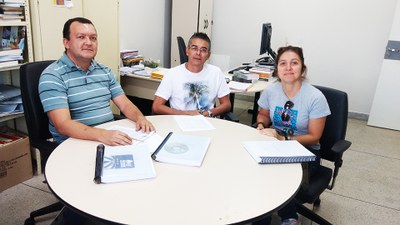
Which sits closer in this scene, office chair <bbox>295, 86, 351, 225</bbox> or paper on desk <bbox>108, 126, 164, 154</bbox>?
paper on desk <bbox>108, 126, 164, 154</bbox>

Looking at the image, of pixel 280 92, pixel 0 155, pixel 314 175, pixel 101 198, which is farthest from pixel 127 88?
pixel 101 198

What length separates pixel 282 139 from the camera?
177 cm

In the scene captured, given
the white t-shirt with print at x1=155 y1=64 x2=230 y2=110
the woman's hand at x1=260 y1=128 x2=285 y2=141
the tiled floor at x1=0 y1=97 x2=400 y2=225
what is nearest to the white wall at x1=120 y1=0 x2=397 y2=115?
the tiled floor at x1=0 y1=97 x2=400 y2=225

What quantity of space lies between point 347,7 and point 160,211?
13.6ft

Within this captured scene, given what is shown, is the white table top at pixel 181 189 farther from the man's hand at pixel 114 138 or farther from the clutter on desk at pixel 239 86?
the clutter on desk at pixel 239 86

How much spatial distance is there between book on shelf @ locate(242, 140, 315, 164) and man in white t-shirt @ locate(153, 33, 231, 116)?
29.8 inches

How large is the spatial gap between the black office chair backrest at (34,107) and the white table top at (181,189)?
0.31 metres

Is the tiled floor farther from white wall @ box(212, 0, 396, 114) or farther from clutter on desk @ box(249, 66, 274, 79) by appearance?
white wall @ box(212, 0, 396, 114)

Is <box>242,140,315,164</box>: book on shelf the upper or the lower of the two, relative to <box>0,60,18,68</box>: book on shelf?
lower

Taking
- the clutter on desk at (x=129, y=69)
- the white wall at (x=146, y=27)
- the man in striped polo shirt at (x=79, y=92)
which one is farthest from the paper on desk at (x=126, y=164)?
the white wall at (x=146, y=27)

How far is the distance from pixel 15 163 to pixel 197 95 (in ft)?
4.69

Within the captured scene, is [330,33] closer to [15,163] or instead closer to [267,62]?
[267,62]

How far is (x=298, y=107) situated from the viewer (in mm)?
1893

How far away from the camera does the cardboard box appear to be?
229cm
